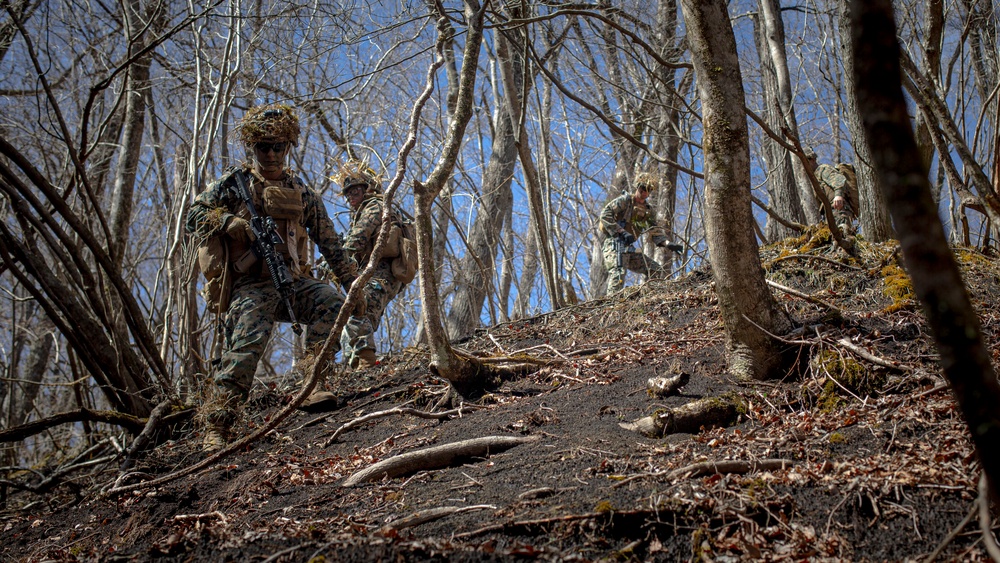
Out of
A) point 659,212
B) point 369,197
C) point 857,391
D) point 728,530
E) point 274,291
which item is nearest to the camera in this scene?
point 728,530

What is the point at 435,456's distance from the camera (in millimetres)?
3047

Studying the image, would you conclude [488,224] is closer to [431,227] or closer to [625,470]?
[431,227]

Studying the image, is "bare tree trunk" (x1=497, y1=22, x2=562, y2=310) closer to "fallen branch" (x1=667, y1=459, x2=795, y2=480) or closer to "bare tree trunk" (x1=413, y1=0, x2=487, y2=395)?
"bare tree trunk" (x1=413, y1=0, x2=487, y2=395)

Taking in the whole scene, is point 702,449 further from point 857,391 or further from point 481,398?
point 481,398

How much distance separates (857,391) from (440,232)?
7.93 m

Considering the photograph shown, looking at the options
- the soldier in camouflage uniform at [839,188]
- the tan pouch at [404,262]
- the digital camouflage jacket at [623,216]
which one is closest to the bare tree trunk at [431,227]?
the tan pouch at [404,262]

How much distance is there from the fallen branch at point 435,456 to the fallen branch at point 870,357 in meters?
1.53

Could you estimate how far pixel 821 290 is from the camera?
447cm

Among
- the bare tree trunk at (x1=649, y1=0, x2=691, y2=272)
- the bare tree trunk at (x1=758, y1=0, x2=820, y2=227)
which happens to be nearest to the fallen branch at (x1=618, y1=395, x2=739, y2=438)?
the bare tree trunk at (x1=758, y1=0, x2=820, y2=227)

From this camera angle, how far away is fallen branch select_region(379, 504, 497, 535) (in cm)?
226

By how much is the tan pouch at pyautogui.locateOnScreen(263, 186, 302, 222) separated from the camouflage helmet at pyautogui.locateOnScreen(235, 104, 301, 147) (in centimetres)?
38

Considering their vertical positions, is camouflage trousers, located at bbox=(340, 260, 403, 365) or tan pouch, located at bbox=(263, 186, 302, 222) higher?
tan pouch, located at bbox=(263, 186, 302, 222)

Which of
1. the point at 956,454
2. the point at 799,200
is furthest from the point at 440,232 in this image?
the point at 956,454

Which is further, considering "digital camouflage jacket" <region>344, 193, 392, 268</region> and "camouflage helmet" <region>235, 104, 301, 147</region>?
"digital camouflage jacket" <region>344, 193, 392, 268</region>
